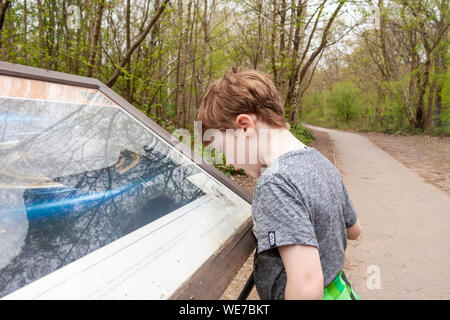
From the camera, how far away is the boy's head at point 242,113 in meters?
1.10

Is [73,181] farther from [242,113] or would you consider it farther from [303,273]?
[303,273]

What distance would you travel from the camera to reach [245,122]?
1.09m

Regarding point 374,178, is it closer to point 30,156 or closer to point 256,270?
point 256,270

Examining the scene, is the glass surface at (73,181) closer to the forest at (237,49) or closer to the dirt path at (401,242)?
the forest at (237,49)

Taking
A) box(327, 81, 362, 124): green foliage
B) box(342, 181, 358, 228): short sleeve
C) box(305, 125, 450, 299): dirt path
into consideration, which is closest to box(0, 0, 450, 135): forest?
box(327, 81, 362, 124): green foliage

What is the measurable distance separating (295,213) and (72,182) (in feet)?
2.98

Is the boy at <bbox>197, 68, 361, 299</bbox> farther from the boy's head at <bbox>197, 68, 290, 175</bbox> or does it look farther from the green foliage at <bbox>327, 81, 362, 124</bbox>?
the green foliage at <bbox>327, 81, 362, 124</bbox>

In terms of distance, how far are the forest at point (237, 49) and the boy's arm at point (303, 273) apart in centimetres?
120

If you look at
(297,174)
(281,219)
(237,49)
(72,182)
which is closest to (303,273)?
(281,219)

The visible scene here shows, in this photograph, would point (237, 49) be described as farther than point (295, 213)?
Yes

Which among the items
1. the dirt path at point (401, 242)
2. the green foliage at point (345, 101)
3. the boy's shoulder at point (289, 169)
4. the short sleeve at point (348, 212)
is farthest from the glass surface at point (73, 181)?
the green foliage at point (345, 101)

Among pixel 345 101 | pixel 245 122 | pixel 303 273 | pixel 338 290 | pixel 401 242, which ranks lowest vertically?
pixel 401 242

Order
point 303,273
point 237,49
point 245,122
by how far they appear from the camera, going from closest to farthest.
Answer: point 303,273 < point 245,122 < point 237,49
